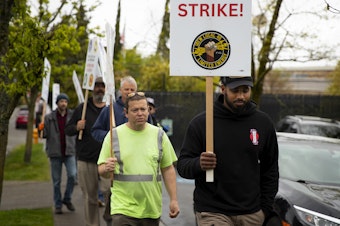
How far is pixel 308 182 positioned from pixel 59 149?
461 centimetres

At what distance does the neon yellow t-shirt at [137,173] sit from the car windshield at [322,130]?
1062 centimetres

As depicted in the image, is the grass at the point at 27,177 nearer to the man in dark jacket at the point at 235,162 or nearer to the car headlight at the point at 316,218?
the car headlight at the point at 316,218

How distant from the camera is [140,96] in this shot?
→ 534 centimetres

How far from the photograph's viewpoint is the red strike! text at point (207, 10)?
474 cm

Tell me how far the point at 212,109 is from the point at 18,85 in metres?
4.30

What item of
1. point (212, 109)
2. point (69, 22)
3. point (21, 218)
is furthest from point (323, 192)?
point (69, 22)

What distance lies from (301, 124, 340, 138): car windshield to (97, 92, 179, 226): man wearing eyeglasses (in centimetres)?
1059

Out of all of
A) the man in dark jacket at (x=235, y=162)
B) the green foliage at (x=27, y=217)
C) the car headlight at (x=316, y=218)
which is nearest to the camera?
the man in dark jacket at (x=235, y=162)

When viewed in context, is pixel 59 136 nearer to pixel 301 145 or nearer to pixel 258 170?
pixel 301 145

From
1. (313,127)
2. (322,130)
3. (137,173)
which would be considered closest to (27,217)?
(137,173)

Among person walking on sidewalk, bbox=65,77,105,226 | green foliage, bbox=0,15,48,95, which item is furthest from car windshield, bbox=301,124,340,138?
green foliage, bbox=0,15,48,95

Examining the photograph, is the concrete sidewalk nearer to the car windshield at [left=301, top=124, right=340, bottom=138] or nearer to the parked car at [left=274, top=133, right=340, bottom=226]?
the parked car at [left=274, top=133, right=340, bottom=226]

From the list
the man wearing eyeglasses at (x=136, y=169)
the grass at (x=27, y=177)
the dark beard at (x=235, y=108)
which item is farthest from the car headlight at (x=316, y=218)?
the grass at (x=27, y=177)

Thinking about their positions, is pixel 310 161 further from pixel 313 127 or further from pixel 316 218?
pixel 313 127
